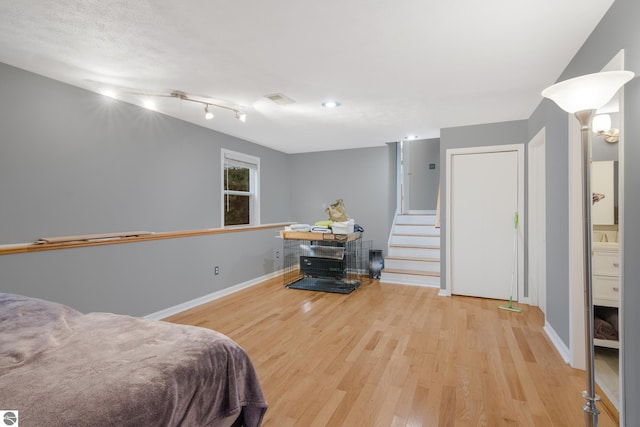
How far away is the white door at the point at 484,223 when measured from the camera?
380 centimetres

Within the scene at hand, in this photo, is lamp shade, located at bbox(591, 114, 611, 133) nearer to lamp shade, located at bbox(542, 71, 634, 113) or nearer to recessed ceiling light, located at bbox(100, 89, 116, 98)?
lamp shade, located at bbox(542, 71, 634, 113)

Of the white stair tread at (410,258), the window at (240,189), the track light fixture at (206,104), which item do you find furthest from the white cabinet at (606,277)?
the window at (240,189)

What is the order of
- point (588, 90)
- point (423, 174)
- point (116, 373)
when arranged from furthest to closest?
point (423, 174) → point (588, 90) → point (116, 373)

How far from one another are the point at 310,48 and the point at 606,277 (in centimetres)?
277

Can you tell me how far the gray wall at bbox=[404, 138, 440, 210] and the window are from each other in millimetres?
3633

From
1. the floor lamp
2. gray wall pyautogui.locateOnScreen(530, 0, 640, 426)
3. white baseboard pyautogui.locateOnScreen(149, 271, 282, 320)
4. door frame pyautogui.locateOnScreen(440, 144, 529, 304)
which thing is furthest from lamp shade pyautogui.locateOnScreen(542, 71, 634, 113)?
white baseboard pyautogui.locateOnScreen(149, 271, 282, 320)

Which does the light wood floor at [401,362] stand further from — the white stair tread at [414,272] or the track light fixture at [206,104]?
the track light fixture at [206,104]

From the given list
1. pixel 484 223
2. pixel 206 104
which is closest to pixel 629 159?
pixel 484 223

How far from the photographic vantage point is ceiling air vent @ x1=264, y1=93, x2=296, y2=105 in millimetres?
2930

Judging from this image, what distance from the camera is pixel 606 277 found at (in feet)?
7.59

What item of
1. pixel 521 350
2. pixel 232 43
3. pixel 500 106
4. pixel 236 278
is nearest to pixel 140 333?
pixel 232 43

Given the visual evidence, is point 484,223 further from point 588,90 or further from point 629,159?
point 588,90

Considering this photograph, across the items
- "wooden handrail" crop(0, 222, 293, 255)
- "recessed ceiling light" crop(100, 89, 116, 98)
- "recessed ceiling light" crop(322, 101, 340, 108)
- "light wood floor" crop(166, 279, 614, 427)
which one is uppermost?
"recessed ceiling light" crop(322, 101, 340, 108)

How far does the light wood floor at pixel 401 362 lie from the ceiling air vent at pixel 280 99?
2.26 meters
